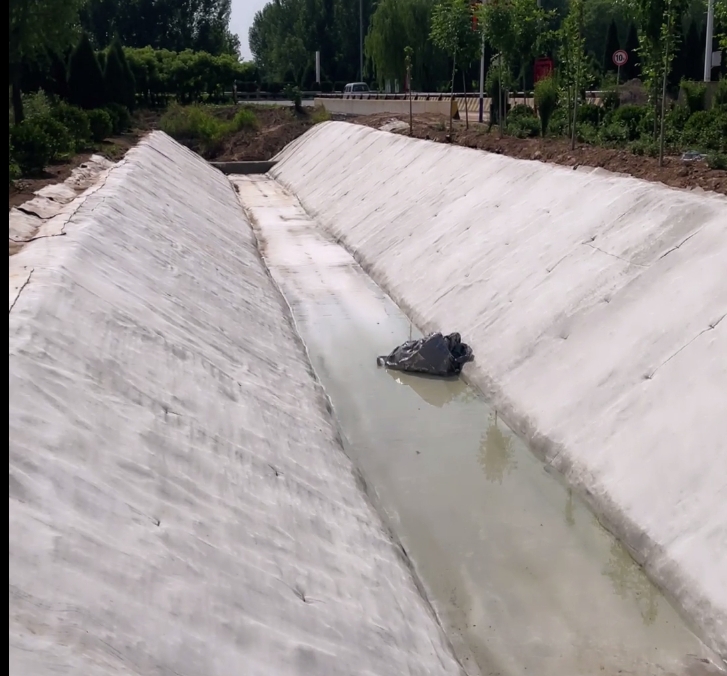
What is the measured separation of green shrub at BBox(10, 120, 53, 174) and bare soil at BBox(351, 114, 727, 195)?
974 cm

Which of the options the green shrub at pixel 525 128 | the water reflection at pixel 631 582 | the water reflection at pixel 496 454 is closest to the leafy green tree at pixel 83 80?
the green shrub at pixel 525 128

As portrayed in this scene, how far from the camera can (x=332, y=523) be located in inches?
237

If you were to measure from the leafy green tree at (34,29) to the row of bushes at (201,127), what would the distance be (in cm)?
938

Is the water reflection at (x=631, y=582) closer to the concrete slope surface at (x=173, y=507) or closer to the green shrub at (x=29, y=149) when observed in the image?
the concrete slope surface at (x=173, y=507)

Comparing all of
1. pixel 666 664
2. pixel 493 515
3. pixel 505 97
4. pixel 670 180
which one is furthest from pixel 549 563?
pixel 505 97

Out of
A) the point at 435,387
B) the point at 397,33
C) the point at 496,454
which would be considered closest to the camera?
the point at 496,454

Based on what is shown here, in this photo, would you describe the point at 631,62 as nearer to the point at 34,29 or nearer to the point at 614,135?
the point at 614,135

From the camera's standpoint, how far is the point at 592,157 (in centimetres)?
1641

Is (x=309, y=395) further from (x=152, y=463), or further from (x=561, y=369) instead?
(x=152, y=463)

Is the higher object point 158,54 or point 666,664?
point 158,54

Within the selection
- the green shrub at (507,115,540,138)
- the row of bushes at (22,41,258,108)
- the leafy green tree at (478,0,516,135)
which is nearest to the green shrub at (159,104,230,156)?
the row of bushes at (22,41,258,108)

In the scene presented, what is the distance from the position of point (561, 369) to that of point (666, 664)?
12.1 feet

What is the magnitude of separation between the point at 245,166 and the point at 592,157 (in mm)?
18782

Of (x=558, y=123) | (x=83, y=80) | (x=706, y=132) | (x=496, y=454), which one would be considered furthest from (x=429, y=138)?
(x=496, y=454)
